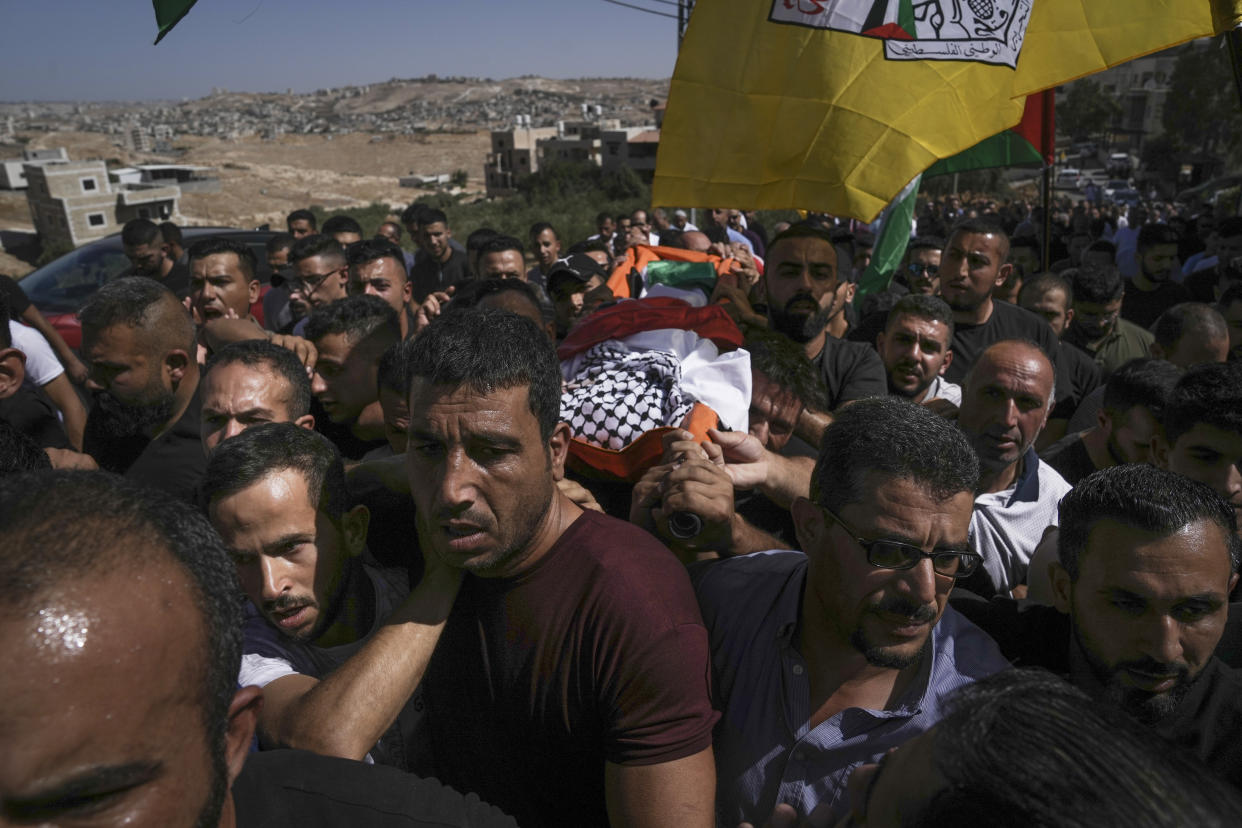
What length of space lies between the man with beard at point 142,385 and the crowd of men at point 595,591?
14 millimetres

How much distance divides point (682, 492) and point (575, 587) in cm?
42

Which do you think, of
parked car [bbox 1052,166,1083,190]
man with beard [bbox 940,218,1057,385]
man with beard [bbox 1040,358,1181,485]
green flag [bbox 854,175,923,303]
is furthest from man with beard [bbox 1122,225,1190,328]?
parked car [bbox 1052,166,1083,190]

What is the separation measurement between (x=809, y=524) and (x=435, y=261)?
20.9 ft

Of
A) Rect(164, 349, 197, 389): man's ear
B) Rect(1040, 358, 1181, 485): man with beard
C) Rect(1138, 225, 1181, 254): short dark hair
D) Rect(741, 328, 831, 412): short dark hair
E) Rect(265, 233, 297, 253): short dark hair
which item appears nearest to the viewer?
Rect(741, 328, 831, 412): short dark hair

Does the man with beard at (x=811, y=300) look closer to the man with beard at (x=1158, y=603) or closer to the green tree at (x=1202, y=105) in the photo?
the man with beard at (x=1158, y=603)

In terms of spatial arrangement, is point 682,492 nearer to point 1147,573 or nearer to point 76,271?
point 1147,573

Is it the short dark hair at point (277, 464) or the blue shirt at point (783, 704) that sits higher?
the short dark hair at point (277, 464)

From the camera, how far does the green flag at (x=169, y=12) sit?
267cm

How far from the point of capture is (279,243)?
7.65 m

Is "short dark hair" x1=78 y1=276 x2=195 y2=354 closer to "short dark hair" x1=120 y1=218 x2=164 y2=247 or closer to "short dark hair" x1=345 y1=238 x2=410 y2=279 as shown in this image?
"short dark hair" x1=345 y1=238 x2=410 y2=279

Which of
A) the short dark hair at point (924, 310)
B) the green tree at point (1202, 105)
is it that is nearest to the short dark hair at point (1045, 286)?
the short dark hair at point (924, 310)

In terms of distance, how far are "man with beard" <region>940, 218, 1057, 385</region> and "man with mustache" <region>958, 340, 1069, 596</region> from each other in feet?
4.45

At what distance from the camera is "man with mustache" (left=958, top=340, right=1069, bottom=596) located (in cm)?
263

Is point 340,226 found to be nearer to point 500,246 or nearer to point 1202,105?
point 500,246
